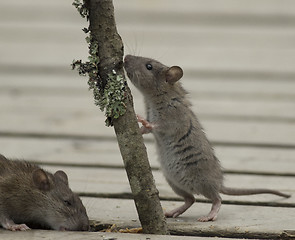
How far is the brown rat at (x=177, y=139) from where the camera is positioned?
15.9 ft

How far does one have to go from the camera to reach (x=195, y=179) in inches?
191

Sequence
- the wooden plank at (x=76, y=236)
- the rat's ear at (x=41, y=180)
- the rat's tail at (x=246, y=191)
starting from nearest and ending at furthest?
the wooden plank at (x=76, y=236)
the rat's ear at (x=41, y=180)
the rat's tail at (x=246, y=191)

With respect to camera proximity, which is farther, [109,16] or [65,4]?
[65,4]

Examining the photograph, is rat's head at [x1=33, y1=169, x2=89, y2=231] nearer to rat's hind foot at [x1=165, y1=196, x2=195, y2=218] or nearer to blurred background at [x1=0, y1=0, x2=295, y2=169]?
rat's hind foot at [x1=165, y1=196, x2=195, y2=218]

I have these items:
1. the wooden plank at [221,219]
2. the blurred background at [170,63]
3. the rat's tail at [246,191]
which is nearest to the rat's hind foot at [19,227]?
the wooden plank at [221,219]

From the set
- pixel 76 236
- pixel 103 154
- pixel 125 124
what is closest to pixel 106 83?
pixel 125 124

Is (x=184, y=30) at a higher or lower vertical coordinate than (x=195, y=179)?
higher

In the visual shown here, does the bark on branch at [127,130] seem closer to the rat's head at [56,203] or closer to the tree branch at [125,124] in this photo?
the tree branch at [125,124]

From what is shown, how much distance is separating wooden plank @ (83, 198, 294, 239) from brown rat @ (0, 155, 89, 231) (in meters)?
0.17

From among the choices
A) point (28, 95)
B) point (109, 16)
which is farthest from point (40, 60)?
point (109, 16)

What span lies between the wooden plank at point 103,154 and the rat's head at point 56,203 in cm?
131

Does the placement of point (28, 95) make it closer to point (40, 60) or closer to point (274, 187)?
point (40, 60)

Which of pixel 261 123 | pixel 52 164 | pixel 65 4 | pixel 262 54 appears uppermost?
pixel 65 4

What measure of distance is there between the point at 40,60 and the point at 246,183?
4646 mm
